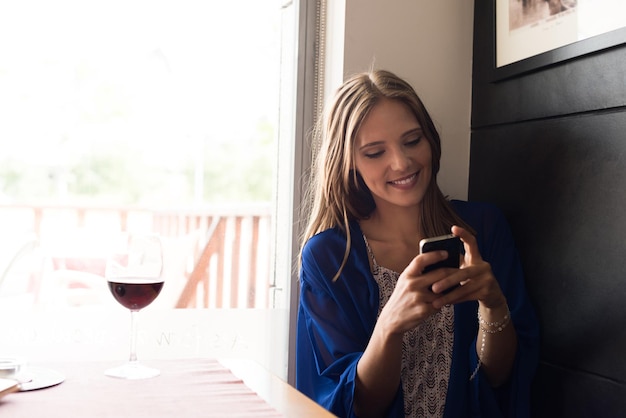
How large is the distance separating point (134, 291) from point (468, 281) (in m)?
0.60

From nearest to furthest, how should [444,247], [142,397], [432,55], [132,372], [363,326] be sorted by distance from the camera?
[142,397] → [132,372] → [444,247] → [363,326] → [432,55]

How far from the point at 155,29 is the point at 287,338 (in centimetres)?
89

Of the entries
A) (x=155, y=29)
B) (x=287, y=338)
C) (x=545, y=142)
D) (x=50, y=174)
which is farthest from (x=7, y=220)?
(x=545, y=142)

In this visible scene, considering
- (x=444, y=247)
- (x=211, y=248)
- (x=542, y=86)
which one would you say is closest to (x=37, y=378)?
(x=444, y=247)

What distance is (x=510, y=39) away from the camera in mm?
1725

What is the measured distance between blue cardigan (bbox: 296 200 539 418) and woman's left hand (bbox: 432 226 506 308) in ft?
0.82

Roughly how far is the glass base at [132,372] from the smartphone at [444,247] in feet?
1.62

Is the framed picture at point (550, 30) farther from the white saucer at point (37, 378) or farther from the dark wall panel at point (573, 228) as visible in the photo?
the white saucer at point (37, 378)

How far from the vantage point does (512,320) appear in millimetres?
1561

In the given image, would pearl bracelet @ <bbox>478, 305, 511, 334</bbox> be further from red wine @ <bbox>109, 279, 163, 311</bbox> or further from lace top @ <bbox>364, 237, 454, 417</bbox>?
red wine @ <bbox>109, 279, 163, 311</bbox>

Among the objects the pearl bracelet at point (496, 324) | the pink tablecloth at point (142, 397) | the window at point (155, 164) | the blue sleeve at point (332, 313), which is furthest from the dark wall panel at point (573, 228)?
the pink tablecloth at point (142, 397)

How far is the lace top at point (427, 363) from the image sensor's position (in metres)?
1.55

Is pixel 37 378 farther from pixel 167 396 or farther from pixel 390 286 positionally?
pixel 390 286

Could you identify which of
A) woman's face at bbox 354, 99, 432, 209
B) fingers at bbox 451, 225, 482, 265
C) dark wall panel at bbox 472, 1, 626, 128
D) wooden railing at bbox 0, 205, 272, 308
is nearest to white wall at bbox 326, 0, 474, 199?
dark wall panel at bbox 472, 1, 626, 128
